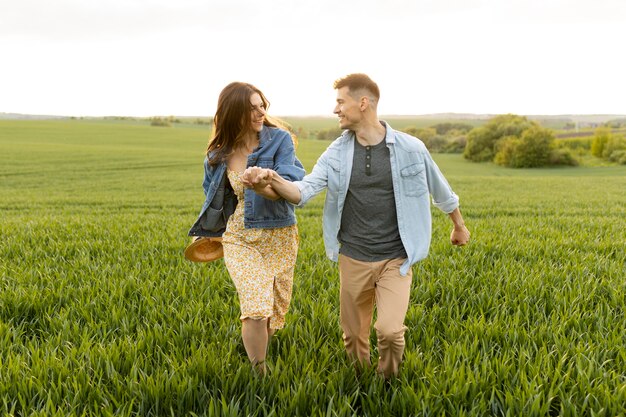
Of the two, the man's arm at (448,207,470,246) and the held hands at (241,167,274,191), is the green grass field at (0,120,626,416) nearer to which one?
the man's arm at (448,207,470,246)

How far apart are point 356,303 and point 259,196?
0.91 metres

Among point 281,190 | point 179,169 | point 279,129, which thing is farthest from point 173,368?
point 179,169

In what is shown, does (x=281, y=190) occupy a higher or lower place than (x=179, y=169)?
higher

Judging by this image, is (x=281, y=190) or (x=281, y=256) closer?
(x=281, y=190)

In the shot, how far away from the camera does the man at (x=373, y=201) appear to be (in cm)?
297

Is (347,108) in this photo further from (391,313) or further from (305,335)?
(305,335)

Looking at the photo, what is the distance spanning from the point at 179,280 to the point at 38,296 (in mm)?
1205

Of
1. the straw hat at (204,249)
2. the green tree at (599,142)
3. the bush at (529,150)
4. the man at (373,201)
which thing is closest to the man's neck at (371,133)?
the man at (373,201)

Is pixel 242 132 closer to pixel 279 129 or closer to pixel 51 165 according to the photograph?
pixel 279 129

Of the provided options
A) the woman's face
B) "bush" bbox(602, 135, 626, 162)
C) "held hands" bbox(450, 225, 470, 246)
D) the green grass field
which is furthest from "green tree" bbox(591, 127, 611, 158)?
the woman's face

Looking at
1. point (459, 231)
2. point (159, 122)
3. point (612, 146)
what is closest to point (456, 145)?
point (612, 146)

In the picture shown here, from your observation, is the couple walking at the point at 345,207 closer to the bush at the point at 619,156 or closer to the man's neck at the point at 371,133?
the man's neck at the point at 371,133

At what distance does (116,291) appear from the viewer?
4516mm

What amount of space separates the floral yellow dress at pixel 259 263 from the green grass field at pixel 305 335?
355 millimetres
